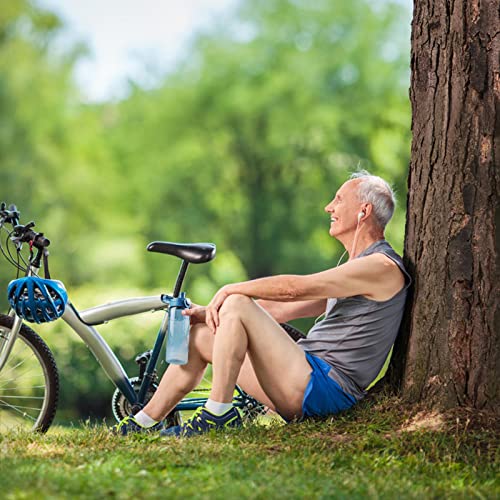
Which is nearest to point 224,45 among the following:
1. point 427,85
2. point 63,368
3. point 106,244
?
point 106,244

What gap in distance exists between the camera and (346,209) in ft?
14.8

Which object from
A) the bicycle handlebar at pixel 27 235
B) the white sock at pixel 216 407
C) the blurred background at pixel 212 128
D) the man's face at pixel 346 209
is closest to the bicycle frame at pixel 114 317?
the bicycle handlebar at pixel 27 235

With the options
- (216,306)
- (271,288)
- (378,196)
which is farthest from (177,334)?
(378,196)

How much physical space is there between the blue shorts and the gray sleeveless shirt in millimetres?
39

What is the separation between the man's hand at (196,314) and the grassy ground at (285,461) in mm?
590

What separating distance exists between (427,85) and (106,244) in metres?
19.9

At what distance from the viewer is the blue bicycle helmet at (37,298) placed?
438cm

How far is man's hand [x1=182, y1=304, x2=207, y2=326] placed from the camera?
4453 mm

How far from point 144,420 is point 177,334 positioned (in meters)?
0.47

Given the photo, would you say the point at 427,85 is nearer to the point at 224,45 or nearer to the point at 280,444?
the point at 280,444

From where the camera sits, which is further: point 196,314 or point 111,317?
point 111,317

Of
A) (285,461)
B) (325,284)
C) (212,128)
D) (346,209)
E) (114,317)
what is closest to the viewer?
(285,461)

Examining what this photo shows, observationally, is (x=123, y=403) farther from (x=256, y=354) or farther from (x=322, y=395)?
(x=322, y=395)

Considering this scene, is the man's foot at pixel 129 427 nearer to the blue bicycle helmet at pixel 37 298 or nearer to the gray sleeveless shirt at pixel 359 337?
the blue bicycle helmet at pixel 37 298
